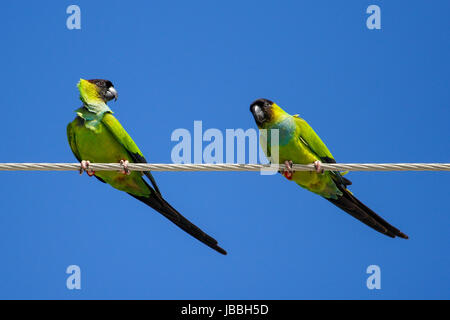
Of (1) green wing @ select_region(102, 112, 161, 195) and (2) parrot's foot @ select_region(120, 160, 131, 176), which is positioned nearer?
(2) parrot's foot @ select_region(120, 160, 131, 176)

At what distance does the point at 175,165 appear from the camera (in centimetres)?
A: 580

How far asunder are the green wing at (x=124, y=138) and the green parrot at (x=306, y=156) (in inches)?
57.9

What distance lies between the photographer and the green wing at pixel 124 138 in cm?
742

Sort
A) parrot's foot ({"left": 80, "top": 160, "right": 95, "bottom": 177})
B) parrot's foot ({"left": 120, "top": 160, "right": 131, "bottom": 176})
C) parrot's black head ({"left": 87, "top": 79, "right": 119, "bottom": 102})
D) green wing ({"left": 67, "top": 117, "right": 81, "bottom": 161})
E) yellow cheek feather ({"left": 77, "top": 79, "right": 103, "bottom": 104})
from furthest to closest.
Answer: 1. parrot's black head ({"left": 87, "top": 79, "right": 119, "bottom": 102})
2. yellow cheek feather ({"left": 77, "top": 79, "right": 103, "bottom": 104})
3. green wing ({"left": 67, "top": 117, "right": 81, "bottom": 161})
4. parrot's foot ({"left": 80, "top": 160, "right": 95, "bottom": 177})
5. parrot's foot ({"left": 120, "top": 160, "right": 131, "bottom": 176})

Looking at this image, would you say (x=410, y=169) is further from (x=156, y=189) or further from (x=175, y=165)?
(x=156, y=189)

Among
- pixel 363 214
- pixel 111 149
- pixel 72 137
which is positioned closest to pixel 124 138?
pixel 111 149

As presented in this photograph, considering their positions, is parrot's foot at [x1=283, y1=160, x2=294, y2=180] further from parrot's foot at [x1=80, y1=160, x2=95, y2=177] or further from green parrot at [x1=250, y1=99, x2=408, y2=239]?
parrot's foot at [x1=80, y1=160, x2=95, y2=177]

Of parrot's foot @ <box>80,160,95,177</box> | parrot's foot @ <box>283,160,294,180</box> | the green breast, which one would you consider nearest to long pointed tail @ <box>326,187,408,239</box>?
parrot's foot @ <box>283,160,294,180</box>

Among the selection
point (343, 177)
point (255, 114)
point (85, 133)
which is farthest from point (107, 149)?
point (343, 177)

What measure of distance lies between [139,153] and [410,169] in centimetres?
330

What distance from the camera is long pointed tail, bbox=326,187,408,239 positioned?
7098 mm

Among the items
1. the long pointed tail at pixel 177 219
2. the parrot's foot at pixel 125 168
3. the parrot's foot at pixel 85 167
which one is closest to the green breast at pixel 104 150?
the long pointed tail at pixel 177 219

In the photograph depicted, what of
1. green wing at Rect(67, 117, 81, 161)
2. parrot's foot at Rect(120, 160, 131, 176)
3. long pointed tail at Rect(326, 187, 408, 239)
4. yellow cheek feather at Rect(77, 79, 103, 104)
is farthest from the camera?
yellow cheek feather at Rect(77, 79, 103, 104)

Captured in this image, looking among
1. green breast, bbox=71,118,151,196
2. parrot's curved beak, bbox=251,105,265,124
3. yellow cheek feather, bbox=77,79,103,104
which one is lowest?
green breast, bbox=71,118,151,196
